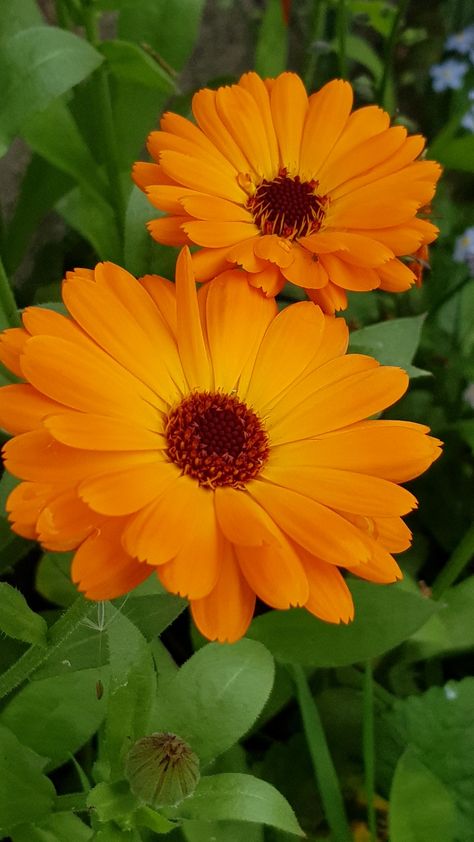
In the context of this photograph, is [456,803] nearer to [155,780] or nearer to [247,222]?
[155,780]

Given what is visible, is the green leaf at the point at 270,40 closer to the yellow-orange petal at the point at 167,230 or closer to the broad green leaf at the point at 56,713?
the yellow-orange petal at the point at 167,230

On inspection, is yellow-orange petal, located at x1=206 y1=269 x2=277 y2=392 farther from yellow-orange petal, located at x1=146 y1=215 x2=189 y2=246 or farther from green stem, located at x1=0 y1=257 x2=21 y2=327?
green stem, located at x1=0 y1=257 x2=21 y2=327

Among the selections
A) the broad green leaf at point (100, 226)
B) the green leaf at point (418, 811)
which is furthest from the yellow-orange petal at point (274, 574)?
the broad green leaf at point (100, 226)

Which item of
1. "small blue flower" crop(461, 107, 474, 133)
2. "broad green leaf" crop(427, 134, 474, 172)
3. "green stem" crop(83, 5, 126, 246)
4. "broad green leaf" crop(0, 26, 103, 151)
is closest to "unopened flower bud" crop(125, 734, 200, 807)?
"broad green leaf" crop(0, 26, 103, 151)

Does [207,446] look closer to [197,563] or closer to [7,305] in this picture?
[197,563]

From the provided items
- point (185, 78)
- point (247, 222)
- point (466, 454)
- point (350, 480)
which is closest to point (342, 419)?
point (350, 480)

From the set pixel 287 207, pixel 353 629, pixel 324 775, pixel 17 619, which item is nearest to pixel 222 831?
pixel 324 775
